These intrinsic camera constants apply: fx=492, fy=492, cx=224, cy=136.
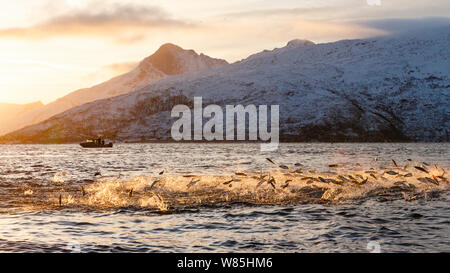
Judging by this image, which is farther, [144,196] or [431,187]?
[431,187]

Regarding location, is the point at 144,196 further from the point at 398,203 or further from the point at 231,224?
the point at 398,203

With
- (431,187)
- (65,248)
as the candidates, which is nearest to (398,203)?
(431,187)

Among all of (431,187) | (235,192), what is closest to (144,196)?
(235,192)

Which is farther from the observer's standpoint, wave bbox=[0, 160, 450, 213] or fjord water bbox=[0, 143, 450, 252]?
wave bbox=[0, 160, 450, 213]

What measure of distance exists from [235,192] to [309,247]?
1728cm

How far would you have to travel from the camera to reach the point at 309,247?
59.0 ft

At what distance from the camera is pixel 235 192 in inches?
1382

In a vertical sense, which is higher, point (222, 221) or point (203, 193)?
point (222, 221)

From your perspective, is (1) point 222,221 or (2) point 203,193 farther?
(2) point 203,193

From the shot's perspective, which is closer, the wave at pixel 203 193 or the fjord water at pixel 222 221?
the fjord water at pixel 222 221
